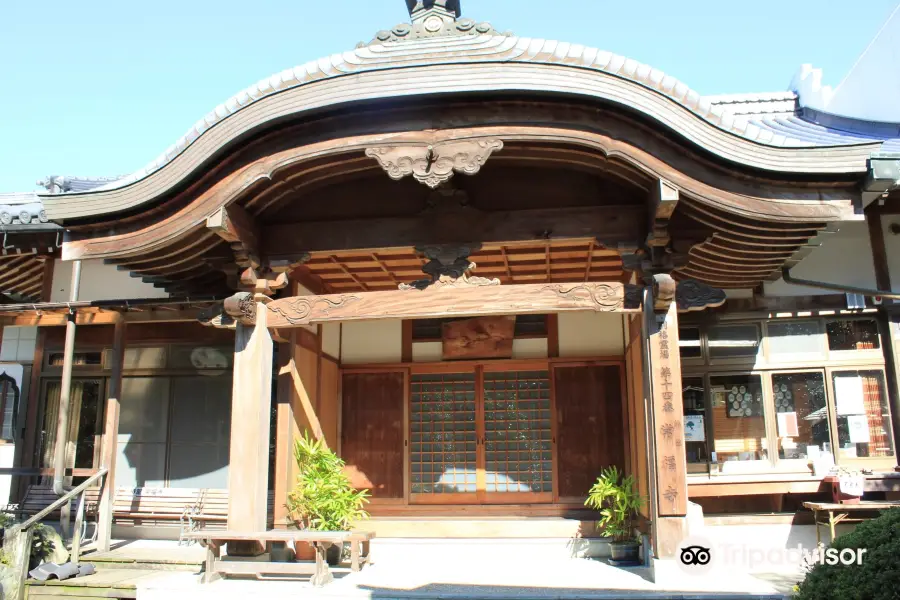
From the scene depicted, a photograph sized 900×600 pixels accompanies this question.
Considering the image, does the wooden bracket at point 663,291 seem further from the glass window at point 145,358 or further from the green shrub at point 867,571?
the glass window at point 145,358

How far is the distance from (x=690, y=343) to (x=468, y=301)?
3630 mm

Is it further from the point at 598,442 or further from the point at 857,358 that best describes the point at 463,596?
the point at 857,358

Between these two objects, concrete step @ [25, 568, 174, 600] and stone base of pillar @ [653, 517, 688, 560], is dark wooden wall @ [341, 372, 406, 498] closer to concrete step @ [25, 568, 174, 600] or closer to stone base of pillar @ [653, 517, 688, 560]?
concrete step @ [25, 568, 174, 600]

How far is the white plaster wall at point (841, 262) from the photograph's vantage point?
9.20m

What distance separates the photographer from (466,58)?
6.75 m

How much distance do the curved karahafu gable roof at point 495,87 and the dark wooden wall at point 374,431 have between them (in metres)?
4.74

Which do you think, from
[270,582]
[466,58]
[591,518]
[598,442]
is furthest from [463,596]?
[466,58]

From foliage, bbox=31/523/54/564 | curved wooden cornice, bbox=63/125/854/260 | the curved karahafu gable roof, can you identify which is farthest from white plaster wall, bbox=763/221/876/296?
foliage, bbox=31/523/54/564

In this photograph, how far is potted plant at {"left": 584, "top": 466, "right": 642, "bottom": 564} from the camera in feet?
27.3

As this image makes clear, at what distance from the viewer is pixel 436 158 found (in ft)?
22.6

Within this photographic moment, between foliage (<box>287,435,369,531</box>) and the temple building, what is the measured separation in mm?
259

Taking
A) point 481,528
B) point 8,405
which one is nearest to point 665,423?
point 481,528

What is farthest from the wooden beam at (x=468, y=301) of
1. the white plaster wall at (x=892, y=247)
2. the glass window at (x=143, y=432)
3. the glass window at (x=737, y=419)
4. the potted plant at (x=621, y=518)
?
the white plaster wall at (x=892, y=247)

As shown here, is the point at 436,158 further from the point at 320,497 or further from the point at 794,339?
the point at 794,339
